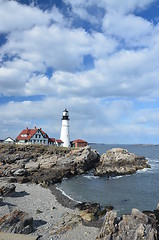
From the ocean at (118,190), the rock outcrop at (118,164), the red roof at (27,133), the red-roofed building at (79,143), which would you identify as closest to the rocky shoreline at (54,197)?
the rock outcrop at (118,164)

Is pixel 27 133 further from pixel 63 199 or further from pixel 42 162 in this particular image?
pixel 63 199

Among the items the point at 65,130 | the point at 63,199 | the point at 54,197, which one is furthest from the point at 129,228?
the point at 65,130

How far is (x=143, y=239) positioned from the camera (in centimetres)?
1412

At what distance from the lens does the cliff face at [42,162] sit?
1674 inches

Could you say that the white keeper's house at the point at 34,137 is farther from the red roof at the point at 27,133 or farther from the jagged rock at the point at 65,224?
the jagged rock at the point at 65,224

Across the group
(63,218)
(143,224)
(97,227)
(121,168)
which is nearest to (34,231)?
(63,218)

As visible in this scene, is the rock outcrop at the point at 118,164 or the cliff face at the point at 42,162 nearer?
the cliff face at the point at 42,162

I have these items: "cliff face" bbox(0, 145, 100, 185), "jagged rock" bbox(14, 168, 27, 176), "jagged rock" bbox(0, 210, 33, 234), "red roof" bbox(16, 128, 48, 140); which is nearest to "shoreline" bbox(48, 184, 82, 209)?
"cliff face" bbox(0, 145, 100, 185)

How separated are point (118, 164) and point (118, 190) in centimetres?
1738

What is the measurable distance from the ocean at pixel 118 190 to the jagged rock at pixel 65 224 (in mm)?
6256

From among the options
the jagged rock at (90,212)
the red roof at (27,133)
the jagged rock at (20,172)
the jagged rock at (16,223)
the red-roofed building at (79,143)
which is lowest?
the jagged rock at (90,212)

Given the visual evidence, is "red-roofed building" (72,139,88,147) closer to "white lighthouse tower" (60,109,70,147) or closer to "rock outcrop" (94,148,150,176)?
"white lighthouse tower" (60,109,70,147)

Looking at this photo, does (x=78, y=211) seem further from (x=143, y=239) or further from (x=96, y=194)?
(x=143, y=239)

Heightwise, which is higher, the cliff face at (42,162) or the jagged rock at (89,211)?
the cliff face at (42,162)
